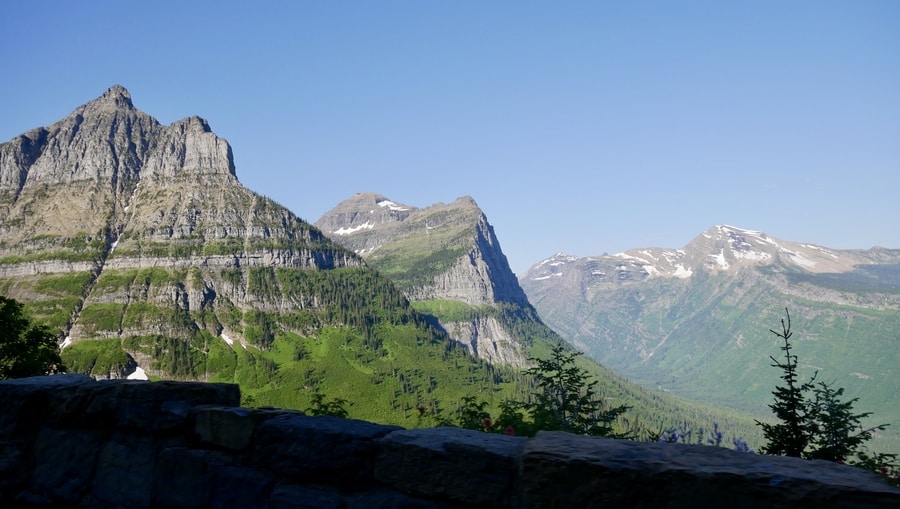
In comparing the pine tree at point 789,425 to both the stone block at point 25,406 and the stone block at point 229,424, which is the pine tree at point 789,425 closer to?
the stone block at point 229,424

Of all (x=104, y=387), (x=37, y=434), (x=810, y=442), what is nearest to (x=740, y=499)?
(x=104, y=387)

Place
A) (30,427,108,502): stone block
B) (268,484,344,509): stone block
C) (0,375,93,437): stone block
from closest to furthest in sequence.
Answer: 1. (268,484,344,509): stone block
2. (30,427,108,502): stone block
3. (0,375,93,437): stone block

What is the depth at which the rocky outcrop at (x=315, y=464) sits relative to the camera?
3375 millimetres

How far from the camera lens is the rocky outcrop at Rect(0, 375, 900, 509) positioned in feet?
11.1

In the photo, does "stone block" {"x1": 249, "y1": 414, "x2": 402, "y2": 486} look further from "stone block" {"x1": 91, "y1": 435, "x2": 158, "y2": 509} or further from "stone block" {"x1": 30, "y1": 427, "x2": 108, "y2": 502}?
"stone block" {"x1": 30, "y1": 427, "x2": 108, "y2": 502}

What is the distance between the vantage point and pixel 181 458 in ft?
17.4

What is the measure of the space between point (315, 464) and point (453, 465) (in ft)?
4.41

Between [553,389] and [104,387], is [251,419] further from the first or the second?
[553,389]

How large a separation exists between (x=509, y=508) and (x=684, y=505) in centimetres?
118

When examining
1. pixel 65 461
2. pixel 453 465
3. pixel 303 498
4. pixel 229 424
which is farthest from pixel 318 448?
pixel 65 461

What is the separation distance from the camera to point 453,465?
163 inches

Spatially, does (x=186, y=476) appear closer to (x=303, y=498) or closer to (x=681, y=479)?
(x=303, y=498)

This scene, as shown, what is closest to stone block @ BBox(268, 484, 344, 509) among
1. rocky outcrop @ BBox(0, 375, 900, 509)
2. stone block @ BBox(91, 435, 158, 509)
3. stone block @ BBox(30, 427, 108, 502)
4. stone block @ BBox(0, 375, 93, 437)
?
rocky outcrop @ BBox(0, 375, 900, 509)

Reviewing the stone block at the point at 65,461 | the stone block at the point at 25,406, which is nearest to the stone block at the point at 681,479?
the stone block at the point at 65,461
